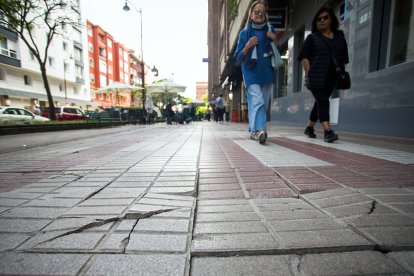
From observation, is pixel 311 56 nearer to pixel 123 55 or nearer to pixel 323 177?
pixel 323 177

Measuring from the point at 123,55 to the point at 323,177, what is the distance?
70.4 meters

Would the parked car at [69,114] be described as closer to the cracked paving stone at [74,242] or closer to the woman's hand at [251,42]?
the woman's hand at [251,42]

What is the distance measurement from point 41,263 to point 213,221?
2.39 ft

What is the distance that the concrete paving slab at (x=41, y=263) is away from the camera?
88 cm

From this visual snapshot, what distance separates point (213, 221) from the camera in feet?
4.18

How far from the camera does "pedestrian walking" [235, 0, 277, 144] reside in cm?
400

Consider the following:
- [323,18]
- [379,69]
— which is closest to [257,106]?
[323,18]

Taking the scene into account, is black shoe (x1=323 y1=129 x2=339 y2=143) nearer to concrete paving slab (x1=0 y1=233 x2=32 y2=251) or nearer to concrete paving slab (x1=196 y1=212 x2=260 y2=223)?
concrete paving slab (x1=196 y1=212 x2=260 y2=223)

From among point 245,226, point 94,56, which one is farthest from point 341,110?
point 94,56

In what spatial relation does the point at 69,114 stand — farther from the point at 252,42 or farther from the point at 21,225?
the point at 21,225

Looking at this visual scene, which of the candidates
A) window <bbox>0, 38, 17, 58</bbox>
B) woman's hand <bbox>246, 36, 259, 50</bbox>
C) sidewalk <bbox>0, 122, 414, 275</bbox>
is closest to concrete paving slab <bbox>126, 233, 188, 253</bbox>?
sidewalk <bbox>0, 122, 414, 275</bbox>

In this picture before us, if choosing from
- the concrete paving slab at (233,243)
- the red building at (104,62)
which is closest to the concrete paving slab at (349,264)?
the concrete paving slab at (233,243)

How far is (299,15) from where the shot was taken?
870 cm

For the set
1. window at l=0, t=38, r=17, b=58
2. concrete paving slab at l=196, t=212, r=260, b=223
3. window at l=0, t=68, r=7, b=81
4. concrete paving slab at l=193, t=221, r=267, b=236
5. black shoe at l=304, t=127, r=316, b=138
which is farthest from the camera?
window at l=0, t=68, r=7, b=81
